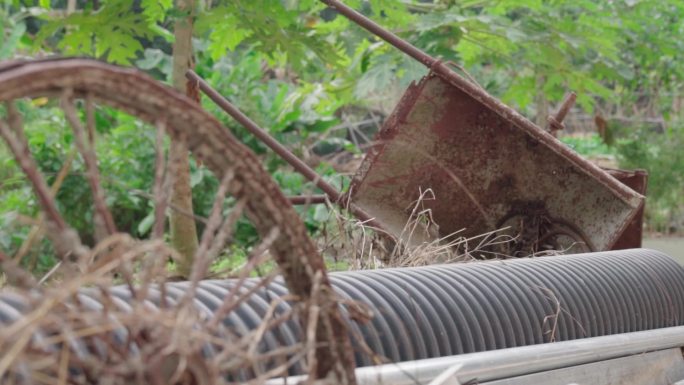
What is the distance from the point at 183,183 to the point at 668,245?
7926mm

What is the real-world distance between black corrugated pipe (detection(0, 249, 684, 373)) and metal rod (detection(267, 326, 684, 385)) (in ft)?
0.24

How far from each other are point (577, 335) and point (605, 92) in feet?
13.0

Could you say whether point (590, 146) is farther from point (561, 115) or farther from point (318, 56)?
point (318, 56)

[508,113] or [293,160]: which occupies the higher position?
[508,113]

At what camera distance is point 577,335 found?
3.28 metres

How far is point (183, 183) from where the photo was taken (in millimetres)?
4891

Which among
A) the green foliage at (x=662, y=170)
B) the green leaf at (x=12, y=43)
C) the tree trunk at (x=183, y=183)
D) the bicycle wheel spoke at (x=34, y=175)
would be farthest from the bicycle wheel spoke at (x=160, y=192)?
the green foliage at (x=662, y=170)

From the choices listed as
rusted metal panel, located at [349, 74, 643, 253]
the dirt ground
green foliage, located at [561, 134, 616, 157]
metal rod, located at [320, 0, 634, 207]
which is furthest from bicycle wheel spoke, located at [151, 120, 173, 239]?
green foliage, located at [561, 134, 616, 157]

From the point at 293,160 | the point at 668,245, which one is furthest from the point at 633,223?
the point at 668,245

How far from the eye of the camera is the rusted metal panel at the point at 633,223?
466 centimetres

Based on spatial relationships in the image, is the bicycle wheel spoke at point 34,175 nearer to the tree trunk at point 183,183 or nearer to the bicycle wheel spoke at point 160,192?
the bicycle wheel spoke at point 160,192

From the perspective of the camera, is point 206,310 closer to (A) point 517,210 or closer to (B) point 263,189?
(B) point 263,189

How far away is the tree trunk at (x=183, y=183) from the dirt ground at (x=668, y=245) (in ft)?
21.4

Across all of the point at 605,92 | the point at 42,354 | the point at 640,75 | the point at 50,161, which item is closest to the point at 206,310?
the point at 42,354
